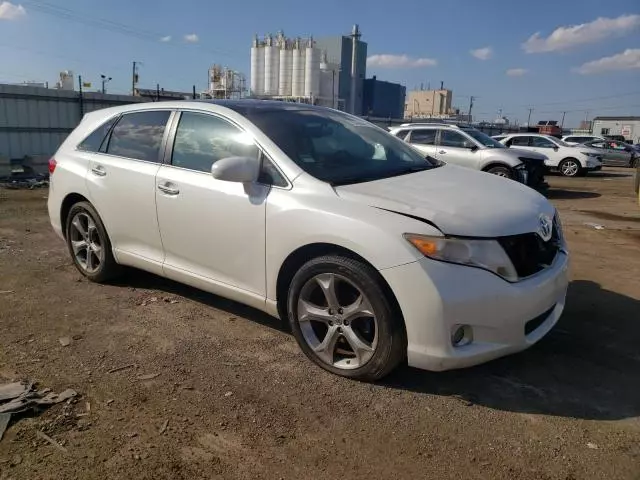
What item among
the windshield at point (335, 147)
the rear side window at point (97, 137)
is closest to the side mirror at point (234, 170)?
the windshield at point (335, 147)

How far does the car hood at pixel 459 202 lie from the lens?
2775 millimetres

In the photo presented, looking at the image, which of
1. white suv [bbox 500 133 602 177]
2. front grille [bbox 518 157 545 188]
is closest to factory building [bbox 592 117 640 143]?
white suv [bbox 500 133 602 177]

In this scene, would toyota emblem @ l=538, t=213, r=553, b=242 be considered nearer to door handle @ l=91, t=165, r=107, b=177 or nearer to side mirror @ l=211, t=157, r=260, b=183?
side mirror @ l=211, t=157, r=260, b=183

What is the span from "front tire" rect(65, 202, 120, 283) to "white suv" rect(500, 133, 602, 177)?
50.9 ft

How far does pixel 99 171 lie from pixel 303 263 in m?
2.31

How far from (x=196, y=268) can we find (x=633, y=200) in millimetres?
12004

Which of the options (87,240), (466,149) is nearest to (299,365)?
(87,240)

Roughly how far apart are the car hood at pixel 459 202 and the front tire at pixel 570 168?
16.1m

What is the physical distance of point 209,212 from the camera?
11.6ft

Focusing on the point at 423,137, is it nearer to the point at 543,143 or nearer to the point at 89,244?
the point at 543,143

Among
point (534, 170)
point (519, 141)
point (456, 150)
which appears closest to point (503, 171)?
point (534, 170)

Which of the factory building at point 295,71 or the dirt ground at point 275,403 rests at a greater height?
the factory building at point 295,71

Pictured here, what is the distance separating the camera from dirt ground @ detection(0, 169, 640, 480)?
2.38 metres

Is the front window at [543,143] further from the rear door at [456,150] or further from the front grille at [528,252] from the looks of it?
the front grille at [528,252]
